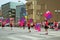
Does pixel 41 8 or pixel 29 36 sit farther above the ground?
pixel 41 8

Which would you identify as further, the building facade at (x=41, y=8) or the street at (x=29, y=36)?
the building facade at (x=41, y=8)

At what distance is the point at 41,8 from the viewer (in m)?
79.1

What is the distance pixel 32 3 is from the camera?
3462 inches

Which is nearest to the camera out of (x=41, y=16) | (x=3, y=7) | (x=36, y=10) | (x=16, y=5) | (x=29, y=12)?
(x=41, y=16)

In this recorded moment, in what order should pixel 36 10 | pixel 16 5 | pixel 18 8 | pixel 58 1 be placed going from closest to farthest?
pixel 58 1 < pixel 36 10 < pixel 18 8 < pixel 16 5

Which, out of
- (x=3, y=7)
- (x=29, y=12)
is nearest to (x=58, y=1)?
(x=29, y=12)

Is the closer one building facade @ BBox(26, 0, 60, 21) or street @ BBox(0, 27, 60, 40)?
street @ BBox(0, 27, 60, 40)

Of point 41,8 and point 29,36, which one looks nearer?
point 29,36

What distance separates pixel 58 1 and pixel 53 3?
2.21 metres

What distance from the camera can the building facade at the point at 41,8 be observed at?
7156 centimetres

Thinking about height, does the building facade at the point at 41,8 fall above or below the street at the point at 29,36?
above

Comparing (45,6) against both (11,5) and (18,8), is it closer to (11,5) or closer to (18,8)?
(18,8)

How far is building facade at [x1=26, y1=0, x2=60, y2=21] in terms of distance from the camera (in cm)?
7156

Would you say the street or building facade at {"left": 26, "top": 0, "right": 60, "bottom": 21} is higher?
building facade at {"left": 26, "top": 0, "right": 60, "bottom": 21}
